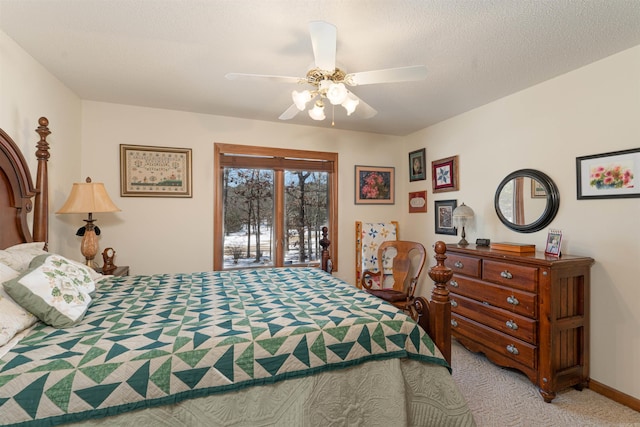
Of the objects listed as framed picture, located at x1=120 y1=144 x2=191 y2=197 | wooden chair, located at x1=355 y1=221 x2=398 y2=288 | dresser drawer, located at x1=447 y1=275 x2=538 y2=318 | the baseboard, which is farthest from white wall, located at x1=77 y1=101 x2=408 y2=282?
the baseboard

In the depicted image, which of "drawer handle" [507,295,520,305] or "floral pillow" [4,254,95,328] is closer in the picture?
"floral pillow" [4,254,95,328]

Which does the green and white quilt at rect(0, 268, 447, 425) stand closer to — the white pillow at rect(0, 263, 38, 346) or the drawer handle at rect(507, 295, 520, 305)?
the white pillow at rect(0, 263, 38, 346)

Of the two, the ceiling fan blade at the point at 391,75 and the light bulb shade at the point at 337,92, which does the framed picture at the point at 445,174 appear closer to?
the ceiling fan blade at the point at 391,75

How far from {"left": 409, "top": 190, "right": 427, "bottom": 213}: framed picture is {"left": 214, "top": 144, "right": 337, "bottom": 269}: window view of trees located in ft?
3.74

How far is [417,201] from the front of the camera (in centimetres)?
409

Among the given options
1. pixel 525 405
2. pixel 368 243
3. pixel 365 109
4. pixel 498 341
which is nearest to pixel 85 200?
pixel 365 109

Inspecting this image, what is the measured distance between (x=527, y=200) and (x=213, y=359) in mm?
2847

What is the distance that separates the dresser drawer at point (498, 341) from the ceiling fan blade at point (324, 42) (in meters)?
2.39

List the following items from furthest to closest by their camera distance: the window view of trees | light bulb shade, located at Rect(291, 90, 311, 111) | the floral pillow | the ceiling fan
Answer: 1. the window view of trees
2. light bulb shade, located at Rect(291, 90, 311, 111)
3. the ceiling fan
4. the floral pillow

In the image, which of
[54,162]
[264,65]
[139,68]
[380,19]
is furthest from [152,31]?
[54,162]

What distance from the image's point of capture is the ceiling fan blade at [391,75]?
5.60ft

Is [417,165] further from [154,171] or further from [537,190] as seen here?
[154,171]

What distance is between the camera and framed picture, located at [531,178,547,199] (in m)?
2.60

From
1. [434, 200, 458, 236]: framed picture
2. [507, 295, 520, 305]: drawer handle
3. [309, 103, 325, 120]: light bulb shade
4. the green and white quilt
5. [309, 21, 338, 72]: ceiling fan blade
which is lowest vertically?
[507, 295, 520, 305]: drawer handle
